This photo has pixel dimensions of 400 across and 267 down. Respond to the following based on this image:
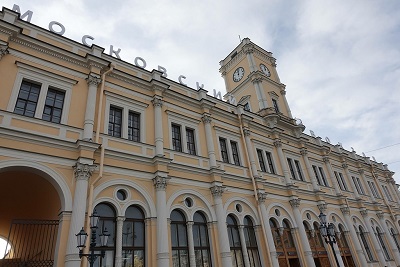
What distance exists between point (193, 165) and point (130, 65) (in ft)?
21.5

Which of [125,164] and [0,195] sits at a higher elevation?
[125,164]

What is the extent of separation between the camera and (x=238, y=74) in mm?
27109

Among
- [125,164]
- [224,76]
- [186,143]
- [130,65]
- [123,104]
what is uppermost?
[224,76]

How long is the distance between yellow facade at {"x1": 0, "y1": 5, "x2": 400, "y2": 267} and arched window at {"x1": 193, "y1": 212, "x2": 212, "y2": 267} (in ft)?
0.17

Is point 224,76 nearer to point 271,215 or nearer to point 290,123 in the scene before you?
point 290,123

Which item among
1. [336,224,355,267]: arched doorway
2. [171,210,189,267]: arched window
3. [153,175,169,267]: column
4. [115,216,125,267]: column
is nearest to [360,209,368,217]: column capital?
[336,224,355,267]: arched doorway

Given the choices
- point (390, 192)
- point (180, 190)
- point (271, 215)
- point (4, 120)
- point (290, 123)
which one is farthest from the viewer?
point (390, 192)

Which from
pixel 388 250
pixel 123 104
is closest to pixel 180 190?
pixel 123 104

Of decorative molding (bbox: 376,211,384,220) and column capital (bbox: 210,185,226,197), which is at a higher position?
column capital (bbox: 210,185,226,197)

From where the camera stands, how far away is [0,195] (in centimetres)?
1173

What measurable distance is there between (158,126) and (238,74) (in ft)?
49.7

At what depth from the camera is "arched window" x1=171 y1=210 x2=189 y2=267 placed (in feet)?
40.4

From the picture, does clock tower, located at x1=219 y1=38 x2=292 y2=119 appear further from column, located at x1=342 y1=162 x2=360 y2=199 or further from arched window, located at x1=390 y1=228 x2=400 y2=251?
arched window, located at x1=390 y1=228 x2=400 y2=251

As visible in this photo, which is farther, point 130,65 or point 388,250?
point 388,250
